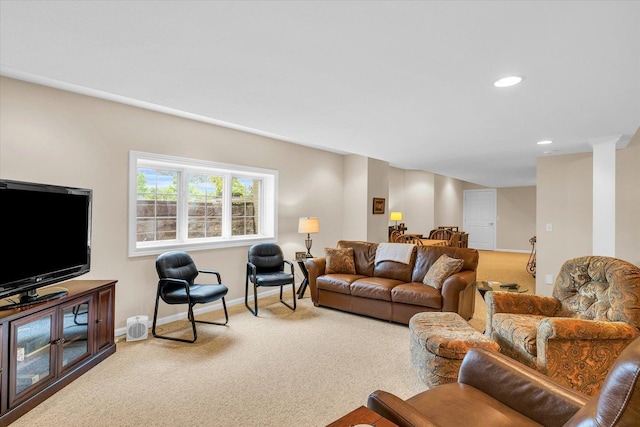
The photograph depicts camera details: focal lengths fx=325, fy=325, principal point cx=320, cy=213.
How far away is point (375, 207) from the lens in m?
6.36

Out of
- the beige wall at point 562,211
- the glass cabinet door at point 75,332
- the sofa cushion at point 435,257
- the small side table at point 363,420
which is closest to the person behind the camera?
the small side table at point 363,420

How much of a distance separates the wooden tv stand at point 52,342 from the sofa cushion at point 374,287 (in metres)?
2.64

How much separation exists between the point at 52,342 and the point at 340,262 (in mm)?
3210

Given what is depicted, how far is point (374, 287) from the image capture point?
398 cm

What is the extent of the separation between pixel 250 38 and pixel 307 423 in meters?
2.27

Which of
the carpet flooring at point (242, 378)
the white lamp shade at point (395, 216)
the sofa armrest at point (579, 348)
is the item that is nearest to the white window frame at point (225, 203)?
the carpet flooring at point (242, 378)

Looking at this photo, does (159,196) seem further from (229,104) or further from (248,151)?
(229,104)

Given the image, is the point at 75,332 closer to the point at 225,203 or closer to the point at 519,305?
the point at 225,203

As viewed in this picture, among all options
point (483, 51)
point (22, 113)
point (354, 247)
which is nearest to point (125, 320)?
point (22, 113)

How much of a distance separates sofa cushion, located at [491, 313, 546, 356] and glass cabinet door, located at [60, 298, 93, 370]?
3373 millimetres

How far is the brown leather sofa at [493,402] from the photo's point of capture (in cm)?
120

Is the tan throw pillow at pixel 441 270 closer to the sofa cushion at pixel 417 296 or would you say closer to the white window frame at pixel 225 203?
the sofa cushion at pixel 417 296

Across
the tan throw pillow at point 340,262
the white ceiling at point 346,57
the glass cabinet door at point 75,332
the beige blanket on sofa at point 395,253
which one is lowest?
the glass cabinet door at point 75,332

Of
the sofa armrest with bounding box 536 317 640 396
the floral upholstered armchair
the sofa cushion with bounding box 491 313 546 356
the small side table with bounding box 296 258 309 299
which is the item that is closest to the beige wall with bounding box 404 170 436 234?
the small side table with bounding box 296 258 309 299
